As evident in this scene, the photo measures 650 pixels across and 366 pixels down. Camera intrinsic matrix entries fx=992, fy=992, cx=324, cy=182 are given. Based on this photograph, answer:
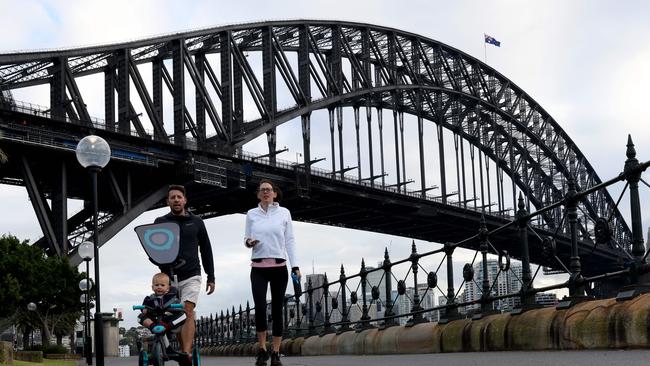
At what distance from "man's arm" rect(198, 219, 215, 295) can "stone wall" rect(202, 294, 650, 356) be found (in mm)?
3347

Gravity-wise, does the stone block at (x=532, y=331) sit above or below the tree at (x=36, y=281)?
below

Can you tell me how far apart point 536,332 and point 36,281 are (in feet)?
148

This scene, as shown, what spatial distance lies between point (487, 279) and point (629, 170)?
424 centimetres

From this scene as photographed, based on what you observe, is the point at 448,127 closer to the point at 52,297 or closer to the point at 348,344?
the point at 52,297

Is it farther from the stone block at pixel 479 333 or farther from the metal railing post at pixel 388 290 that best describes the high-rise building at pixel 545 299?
the metal railing post at pixel 388 290

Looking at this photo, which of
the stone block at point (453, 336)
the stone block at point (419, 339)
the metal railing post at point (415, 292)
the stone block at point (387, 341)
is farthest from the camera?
the metal railing post at point (415, 292)

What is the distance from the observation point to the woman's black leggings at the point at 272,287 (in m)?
9.67

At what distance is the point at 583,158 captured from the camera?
402 feet

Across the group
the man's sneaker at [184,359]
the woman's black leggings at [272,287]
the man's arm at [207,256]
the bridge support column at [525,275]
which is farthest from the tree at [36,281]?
the man's sneaker at [184,359]

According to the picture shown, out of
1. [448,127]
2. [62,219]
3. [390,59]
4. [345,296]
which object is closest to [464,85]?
[448,127]

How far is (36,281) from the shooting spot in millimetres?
51656

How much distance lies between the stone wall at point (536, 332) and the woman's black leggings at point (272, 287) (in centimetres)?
253

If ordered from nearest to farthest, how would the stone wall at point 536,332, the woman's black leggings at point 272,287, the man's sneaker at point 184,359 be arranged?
the man's sneaker at point 184,359 < the stone wall at point 536,332 < the woman's black leggings at point 272,287

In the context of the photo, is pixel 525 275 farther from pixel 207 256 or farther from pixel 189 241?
pixel 189 241
